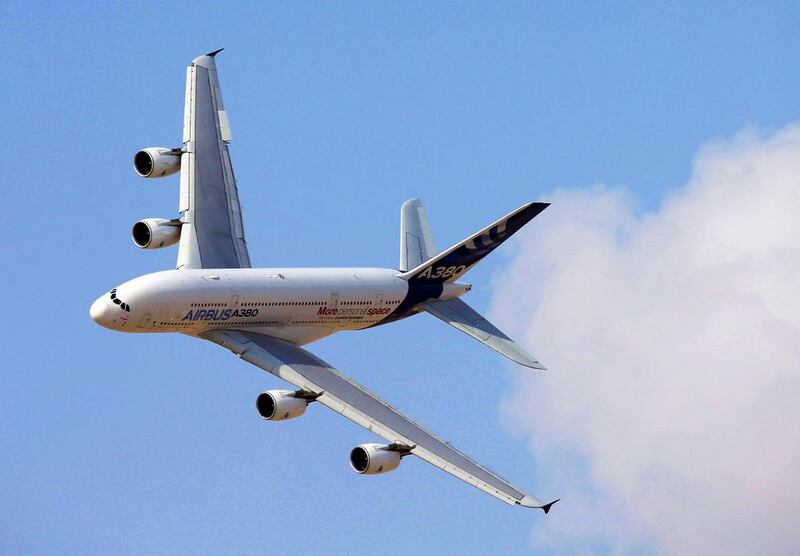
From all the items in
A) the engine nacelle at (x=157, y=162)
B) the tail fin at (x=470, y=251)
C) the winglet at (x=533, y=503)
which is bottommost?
the winglet at (x=533, y=503)

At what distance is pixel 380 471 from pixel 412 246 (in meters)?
23.1

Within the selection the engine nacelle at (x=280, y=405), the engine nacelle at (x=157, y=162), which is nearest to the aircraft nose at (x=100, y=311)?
the engine nacelle at (x=280, y=405)

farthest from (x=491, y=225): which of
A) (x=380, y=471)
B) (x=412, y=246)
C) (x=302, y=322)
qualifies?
(x=380, y=471)

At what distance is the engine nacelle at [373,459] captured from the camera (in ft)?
362

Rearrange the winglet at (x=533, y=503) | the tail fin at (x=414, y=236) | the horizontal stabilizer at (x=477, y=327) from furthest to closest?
the tail fin at (x=414, y=236), the horizontal stabilizer at (x=477, y=327), the winglet at (x=533, y=503)

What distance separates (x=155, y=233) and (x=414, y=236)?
667 inches

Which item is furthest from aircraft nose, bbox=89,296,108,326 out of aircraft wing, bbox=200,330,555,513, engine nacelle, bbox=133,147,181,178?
engine nacelle, bbox=133,147,181,178

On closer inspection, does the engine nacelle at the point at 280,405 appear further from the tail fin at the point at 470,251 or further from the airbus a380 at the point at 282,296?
the tail fin at the point at 470,251

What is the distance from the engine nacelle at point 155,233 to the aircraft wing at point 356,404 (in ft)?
26.9

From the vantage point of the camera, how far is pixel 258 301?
117938mm

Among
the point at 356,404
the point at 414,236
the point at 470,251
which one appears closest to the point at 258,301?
the point at 356,404

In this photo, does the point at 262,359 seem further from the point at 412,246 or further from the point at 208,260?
the point at 412,246

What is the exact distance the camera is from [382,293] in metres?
124

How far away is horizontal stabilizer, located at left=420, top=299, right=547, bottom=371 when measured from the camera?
407 feet
